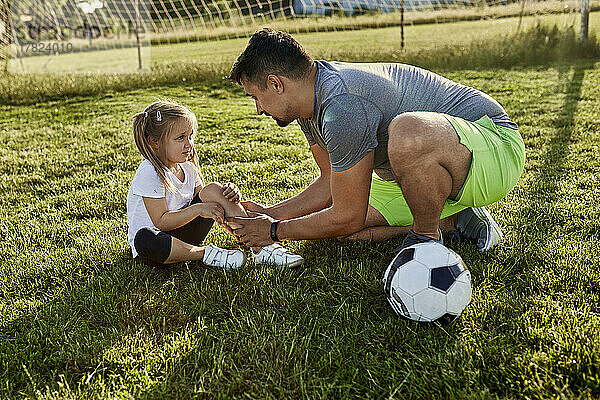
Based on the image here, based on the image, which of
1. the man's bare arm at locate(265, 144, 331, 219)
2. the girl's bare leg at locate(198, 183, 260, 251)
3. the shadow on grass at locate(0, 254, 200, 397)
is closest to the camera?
the shadow on grass at locate(0, 254, 200, 397)

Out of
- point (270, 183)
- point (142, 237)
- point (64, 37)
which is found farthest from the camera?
point (64, 37)

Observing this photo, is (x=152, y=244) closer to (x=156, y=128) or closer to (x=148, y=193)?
(x=148, y=193)

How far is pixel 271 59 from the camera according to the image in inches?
100

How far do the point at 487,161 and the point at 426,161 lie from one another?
401 mm

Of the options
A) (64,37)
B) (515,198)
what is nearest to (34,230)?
(515,198)

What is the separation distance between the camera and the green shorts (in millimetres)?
2744

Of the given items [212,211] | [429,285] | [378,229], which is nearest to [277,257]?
[212,211]

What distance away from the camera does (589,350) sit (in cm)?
206

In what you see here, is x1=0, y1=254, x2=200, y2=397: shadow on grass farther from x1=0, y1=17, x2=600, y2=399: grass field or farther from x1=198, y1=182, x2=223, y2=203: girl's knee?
x1=198, y1=182, x2=223, y2=203: girl's knee

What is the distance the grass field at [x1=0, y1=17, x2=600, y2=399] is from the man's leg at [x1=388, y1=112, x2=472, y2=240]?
1.36ft

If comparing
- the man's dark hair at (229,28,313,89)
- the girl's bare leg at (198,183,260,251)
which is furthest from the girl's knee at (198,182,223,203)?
the man's dark hair at (229,28,313,89)

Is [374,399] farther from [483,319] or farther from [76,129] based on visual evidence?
[76,129]

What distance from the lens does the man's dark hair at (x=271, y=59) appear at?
254 centimetres

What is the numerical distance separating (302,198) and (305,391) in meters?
1.61
